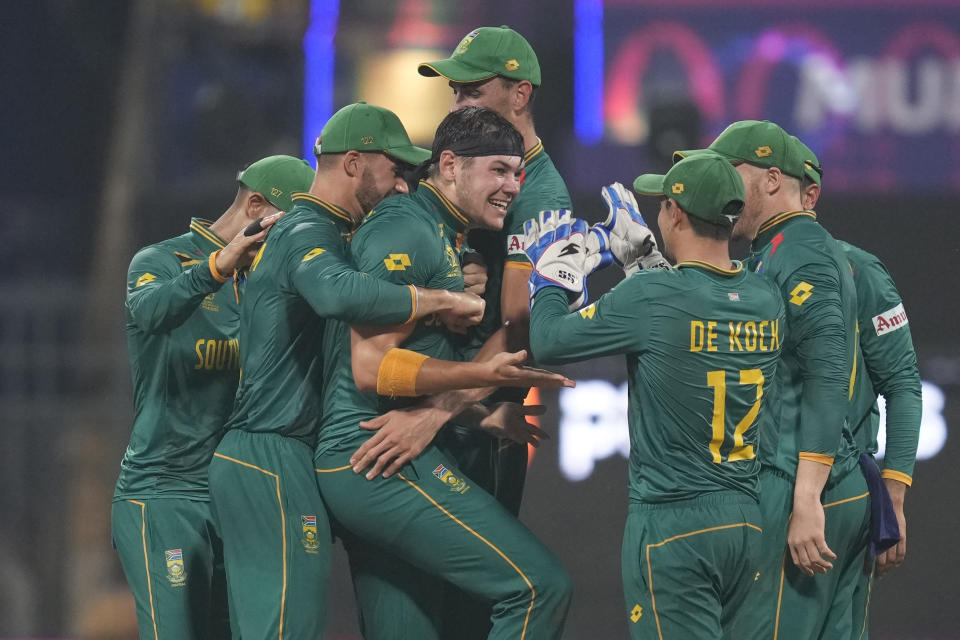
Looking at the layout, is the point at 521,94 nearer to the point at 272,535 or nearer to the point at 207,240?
the point at 207,240

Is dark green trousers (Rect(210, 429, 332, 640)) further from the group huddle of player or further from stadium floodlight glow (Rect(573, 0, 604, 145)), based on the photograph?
stadium floodlight glow (Rect(573, 0, 604, 145))

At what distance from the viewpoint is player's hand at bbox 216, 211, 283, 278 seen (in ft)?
13.0

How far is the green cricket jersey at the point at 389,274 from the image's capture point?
366 centimetres

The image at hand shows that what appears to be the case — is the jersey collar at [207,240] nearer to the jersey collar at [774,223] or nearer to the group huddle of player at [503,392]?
the group huddle of player at [503,392]

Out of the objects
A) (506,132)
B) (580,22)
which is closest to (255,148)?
(580,22)

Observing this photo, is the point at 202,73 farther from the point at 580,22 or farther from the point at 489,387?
the point at 489,387

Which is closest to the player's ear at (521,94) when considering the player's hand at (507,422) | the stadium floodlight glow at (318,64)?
the player's hand at (507,422)

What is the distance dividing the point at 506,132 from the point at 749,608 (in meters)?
1.58

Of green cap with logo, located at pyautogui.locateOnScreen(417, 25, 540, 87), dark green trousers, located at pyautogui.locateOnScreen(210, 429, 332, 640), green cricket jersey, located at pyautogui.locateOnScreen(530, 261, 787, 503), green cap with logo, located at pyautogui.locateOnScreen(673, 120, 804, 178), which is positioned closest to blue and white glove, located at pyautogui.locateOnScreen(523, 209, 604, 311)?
green cricket jersey, located at pyautogui.locateOnScreen(530, 261, 787, 503)

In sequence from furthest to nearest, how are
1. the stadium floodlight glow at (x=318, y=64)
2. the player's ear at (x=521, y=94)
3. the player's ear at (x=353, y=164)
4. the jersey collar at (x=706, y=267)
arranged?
the stadium floodlight glow at (x=318, y=64) → the player's ear at (x=521, y=94) → the player's ear at (x=353, y=164) → the jersey collar at (x=706, y=267)

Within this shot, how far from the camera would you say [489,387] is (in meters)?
3.77

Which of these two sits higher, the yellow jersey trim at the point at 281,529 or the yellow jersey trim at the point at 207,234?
the yellow jersey trim at the point at 207,234

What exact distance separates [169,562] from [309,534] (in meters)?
0.77

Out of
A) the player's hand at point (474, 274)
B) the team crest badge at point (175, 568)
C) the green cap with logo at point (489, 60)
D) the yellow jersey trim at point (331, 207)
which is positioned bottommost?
the team crest badge at point (175, 568)
